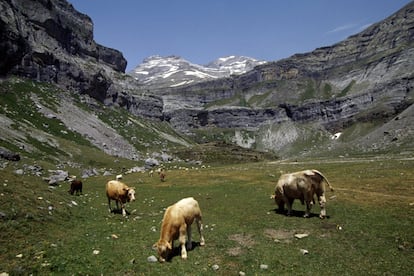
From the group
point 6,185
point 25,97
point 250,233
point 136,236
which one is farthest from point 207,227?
point 25,97

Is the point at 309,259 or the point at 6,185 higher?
the point at 6,185

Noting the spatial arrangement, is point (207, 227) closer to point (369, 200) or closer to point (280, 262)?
point (280, 262)

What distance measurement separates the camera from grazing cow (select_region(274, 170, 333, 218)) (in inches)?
1064

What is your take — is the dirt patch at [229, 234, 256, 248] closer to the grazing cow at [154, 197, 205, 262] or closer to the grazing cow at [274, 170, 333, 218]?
the grazing cow at [154, 197, 205, 262]

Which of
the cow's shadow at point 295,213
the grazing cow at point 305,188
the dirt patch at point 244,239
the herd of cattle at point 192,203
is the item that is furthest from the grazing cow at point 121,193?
the grazing cow at point 305,188

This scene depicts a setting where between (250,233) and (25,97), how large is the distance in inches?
5411

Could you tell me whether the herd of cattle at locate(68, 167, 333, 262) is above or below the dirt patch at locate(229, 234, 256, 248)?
above

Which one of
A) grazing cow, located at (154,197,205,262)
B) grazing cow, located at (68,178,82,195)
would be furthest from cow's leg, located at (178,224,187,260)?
grazing cow, located at (68,178,82,195)

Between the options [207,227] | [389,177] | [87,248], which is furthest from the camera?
[389,177]

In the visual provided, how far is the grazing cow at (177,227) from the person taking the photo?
17288mm

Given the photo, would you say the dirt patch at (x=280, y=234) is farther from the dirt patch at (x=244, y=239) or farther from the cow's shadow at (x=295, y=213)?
the cow's shadow at (x=295, y=213)

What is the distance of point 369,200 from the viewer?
31.9 metres

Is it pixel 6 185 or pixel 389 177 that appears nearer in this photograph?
pixel 6 185

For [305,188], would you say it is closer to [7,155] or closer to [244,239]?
[244,239]
